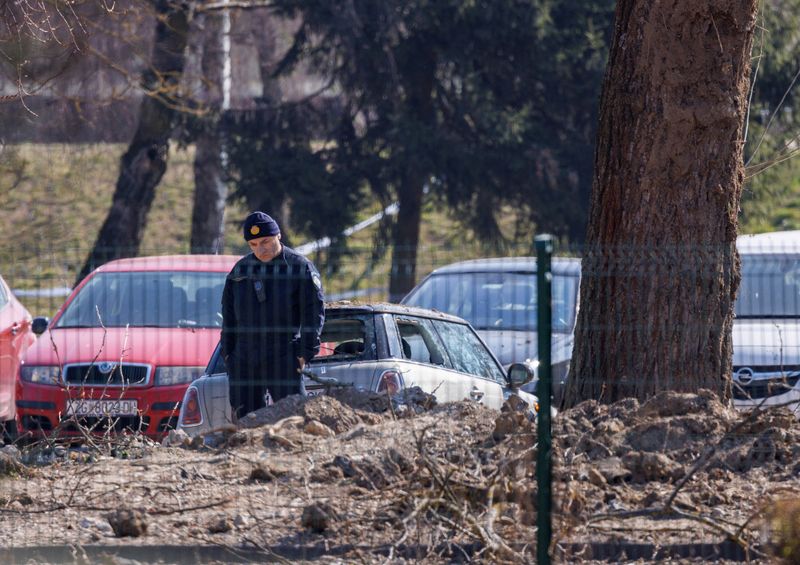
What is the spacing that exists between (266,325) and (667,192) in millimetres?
2728

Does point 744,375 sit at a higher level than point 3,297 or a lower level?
lower

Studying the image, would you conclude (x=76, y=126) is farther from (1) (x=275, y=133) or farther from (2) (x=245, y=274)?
(2) (x=245, y=274)

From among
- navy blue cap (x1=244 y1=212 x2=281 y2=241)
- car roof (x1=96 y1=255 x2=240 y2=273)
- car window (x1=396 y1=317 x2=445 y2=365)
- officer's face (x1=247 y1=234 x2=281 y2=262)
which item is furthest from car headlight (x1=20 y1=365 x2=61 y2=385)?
car window (x1=396 y1=317 x2=445 y2=365)

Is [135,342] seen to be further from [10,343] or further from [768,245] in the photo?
[768,245]

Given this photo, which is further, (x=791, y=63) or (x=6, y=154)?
(x=791, y=63)

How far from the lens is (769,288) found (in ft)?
33.4

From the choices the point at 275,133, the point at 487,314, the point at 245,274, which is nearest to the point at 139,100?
the point at 275,133

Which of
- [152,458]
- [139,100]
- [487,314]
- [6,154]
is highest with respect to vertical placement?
[139,100]

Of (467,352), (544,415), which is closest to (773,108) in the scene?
(467,352)

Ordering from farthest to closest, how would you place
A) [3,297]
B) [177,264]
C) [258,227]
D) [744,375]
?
[3,297], [177,264], [744,375], [258,227]

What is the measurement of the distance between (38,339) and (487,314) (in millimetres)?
4023

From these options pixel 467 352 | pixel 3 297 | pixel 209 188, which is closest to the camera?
pixel 467 352

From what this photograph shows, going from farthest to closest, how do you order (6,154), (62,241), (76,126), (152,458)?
(62,241)
(76,126)
(6,154)
(152,458)

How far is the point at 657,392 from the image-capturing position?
7.47 metres
